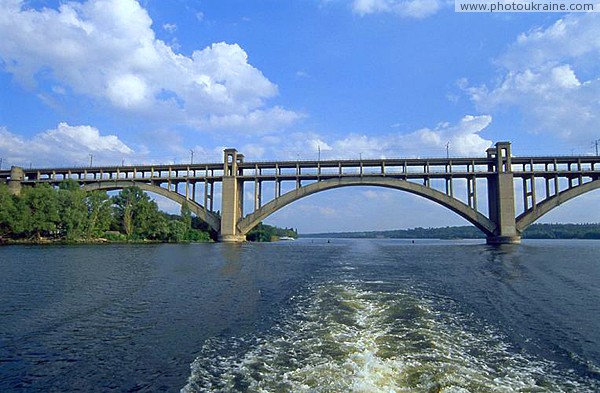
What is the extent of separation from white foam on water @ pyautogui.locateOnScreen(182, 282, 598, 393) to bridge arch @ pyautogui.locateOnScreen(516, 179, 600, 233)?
170ft

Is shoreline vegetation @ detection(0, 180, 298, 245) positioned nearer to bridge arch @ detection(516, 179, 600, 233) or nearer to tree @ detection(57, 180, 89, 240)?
tree @ detection(57, 180, 89, 240)

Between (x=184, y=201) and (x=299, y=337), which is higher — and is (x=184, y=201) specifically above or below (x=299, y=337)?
above

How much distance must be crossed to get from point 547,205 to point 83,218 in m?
63.9

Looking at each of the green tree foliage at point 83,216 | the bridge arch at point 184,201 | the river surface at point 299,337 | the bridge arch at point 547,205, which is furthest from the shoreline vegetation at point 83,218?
the bridge arch at point 547,205

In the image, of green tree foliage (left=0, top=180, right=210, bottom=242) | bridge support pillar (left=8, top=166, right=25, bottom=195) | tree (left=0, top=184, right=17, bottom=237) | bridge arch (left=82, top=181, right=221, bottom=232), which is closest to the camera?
tree (left=0, top=184, right=17, bottom=237)

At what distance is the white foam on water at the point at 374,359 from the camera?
17.0ft

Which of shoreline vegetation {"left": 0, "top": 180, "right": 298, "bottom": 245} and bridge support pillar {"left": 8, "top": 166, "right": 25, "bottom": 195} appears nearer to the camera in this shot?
shoreline vegetation {"left": 0, "top": 180, "right": 298, "bottom": 245}

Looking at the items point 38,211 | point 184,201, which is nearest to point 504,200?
point 184,201

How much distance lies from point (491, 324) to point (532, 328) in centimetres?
81

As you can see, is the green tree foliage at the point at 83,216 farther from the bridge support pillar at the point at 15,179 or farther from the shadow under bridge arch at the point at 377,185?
the shadow under bridge arch at the point at 377,185

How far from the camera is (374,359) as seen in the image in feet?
19.8

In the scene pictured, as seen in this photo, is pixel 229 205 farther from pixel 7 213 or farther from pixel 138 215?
pixel 7 213

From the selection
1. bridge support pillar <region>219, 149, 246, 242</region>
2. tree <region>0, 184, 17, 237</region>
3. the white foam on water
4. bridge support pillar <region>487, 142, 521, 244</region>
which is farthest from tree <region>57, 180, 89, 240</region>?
bridge support pillar <region>487, 142, 521, 244</region>

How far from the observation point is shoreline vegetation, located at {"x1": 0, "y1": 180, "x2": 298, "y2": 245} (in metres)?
47.3
